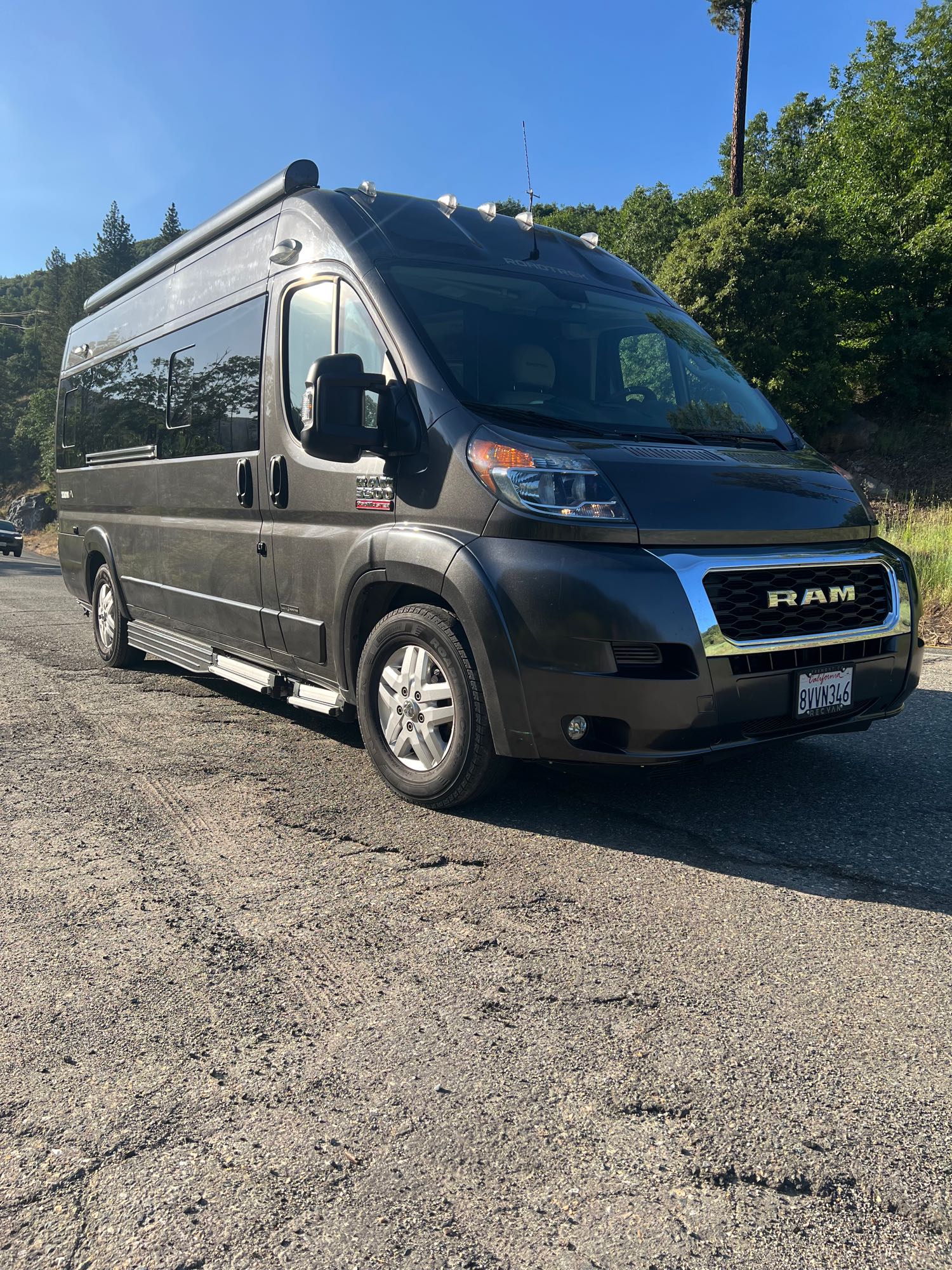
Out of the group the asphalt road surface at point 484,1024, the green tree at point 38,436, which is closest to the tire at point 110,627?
the asphalt road surface at point 484,1024

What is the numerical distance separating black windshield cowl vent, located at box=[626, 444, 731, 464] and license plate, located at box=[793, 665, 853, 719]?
0.90 m

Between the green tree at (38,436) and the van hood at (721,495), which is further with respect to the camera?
the green tree at (38,436)

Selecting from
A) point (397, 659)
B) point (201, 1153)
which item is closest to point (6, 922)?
point (201, 1153)

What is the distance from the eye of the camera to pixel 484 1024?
2.40 meters

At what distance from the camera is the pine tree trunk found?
29891 millimetres

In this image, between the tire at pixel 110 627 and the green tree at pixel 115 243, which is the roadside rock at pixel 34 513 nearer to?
the green tree at pixel 115 243

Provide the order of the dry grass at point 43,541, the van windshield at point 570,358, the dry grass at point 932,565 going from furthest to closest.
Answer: the dry grass at point 43,541 → the dry grass at point 932,565 → the van windshield at point 570,358

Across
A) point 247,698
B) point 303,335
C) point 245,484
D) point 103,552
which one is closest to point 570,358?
point 303,335

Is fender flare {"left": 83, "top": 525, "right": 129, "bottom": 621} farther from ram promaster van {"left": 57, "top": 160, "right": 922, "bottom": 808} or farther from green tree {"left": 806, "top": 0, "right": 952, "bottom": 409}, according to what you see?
green tree {"left": 806, "top": 0, "right": 952, "bottom": 409}

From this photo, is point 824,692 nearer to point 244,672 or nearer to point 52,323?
point 244,672

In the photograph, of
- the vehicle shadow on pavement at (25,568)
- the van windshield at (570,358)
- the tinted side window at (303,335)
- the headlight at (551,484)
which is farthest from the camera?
the vehicle shadow on pavement at (25,568)

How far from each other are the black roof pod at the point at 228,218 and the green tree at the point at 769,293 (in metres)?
20.0

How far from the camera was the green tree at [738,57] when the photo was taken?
98.1 feet

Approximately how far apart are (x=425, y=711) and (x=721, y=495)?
4.60ft
